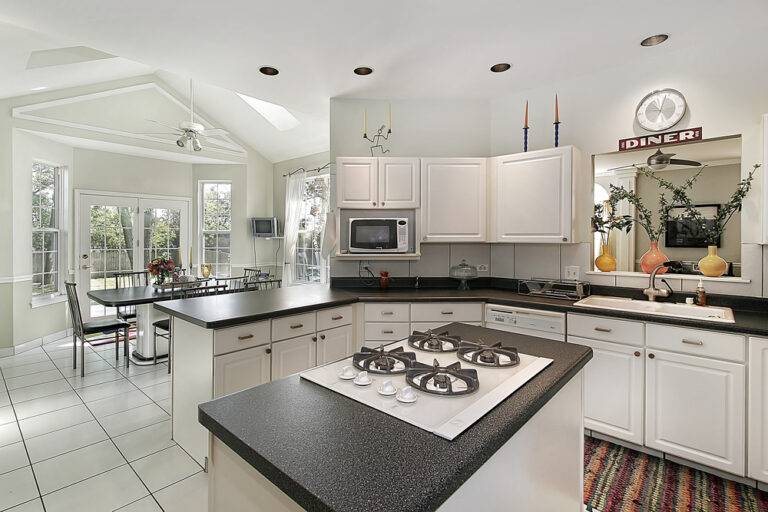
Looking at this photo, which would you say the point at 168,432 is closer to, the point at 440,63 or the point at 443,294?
the point at 443,294

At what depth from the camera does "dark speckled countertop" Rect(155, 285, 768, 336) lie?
209 cm

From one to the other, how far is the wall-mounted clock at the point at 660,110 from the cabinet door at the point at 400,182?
173cm

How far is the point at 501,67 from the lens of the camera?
2.98 m

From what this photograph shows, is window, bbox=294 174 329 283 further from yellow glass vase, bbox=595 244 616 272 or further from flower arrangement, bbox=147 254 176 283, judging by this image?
yellow glass vase, bbox=595 244 616 272

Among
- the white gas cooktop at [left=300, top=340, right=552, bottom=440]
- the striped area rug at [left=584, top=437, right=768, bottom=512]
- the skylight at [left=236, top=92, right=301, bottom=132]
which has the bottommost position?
the striped area rug at [left=584, top=437, right=768, bottom=512]

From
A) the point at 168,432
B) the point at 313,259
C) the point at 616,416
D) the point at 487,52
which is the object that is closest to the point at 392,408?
the point at 616,416

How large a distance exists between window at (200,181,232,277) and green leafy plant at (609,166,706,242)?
5960mm

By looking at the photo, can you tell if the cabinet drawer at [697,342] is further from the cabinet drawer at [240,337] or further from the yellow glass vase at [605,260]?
the cabinet drawer at [240,337]

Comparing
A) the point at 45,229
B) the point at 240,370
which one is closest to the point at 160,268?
the point at 45,229

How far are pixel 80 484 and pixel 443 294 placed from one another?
2.60 m

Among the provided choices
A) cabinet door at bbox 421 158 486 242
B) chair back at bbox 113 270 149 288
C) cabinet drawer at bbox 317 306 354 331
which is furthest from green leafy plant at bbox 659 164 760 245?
chair back at bbox 113 270 149 288

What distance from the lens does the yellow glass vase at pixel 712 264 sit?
98.2 inches

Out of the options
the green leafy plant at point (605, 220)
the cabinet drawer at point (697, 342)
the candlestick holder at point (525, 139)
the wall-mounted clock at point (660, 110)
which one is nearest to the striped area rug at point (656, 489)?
the cabinet drawer at point (697, 342)

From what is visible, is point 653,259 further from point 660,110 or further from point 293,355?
point 293,355
